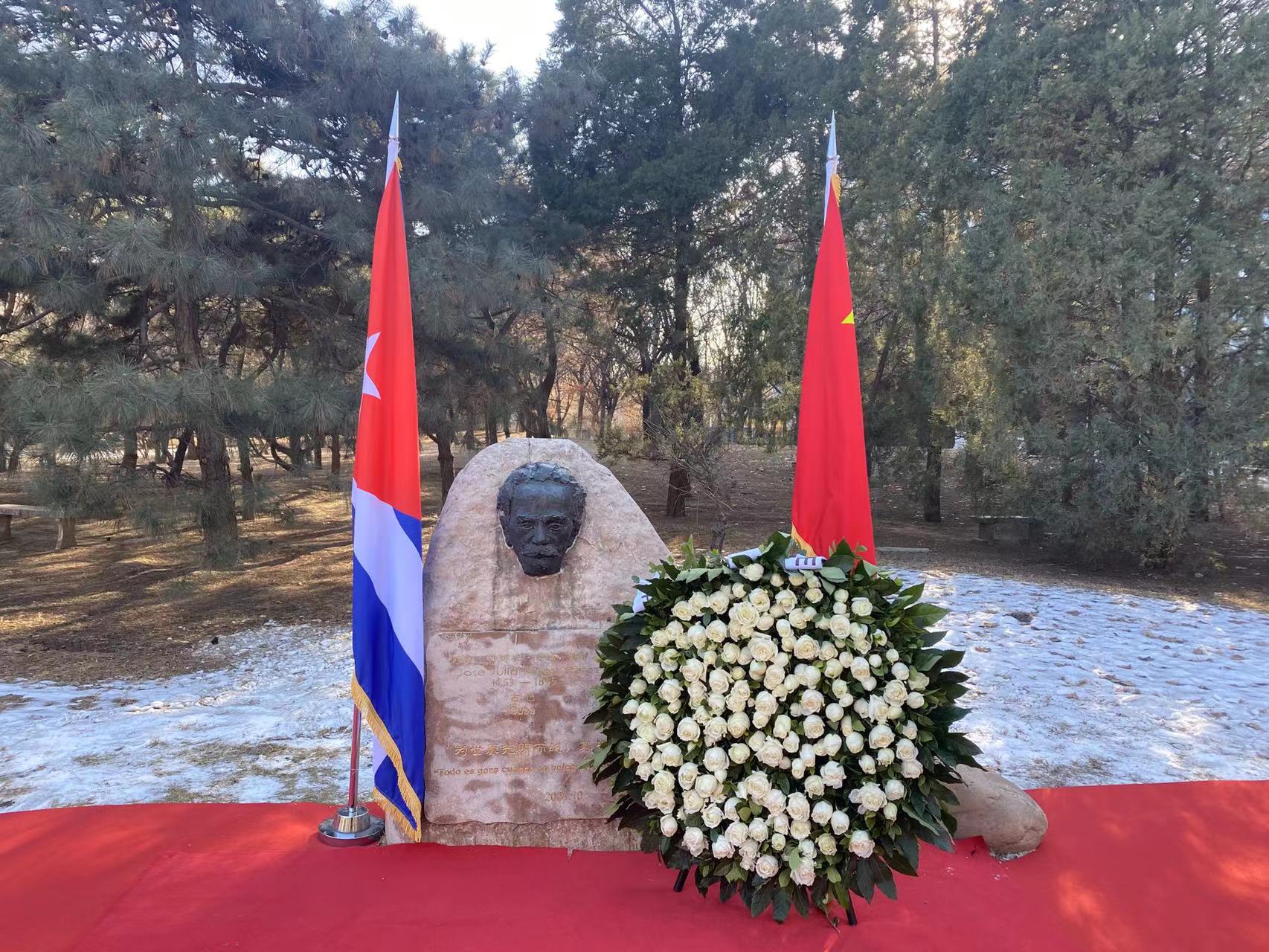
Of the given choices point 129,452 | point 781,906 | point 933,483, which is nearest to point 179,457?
point 129,452

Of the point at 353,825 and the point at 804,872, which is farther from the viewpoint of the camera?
the point at 353,825

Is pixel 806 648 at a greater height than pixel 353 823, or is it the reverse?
pixel 806 648

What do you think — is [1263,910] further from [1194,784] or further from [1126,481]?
[1126,481]

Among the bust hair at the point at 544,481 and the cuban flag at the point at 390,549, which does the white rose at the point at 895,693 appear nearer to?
the bust hair at the point at 544,481

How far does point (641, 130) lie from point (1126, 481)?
7756mm

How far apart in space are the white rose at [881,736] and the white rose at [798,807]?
0.25 meters

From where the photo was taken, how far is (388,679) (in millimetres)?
2947

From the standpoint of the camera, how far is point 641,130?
11680 mm

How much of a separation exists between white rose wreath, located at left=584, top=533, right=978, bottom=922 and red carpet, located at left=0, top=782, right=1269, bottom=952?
0.25 meters

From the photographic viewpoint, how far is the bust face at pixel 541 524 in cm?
296

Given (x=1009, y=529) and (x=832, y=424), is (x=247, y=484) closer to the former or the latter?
(x=832, y=424)

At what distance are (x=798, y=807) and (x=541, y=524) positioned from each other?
1.28m

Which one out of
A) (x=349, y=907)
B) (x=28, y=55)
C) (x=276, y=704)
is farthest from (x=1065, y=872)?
(x=28, y=55)

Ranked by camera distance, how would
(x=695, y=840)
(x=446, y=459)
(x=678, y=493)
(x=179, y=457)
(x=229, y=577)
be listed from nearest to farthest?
(x=695, y=840), (x=179, y=457), (x=229, y=577), (x=446, y=459), (x=678, y=493)
